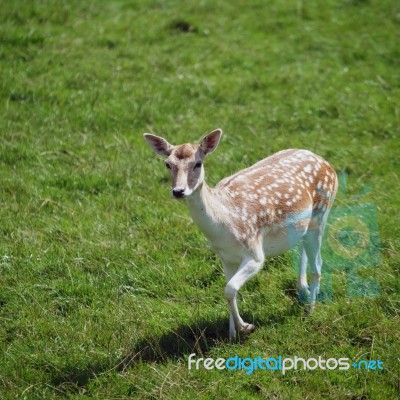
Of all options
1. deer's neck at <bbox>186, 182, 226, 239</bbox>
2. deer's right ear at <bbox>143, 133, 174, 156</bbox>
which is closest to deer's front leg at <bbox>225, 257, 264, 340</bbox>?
deer's neck at <bbox>186, 182, 226, 239</bbox>

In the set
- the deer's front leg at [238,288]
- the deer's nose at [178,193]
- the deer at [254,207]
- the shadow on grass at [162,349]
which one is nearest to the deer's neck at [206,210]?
the deer at [254,207]

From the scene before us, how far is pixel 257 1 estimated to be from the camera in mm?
13273

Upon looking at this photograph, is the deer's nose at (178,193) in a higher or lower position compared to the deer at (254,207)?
higher

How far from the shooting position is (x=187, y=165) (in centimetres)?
589

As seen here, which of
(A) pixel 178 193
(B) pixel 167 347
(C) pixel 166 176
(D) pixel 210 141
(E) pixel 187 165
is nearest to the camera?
(A) pixel 178 193

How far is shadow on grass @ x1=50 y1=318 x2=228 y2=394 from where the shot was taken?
562 centimetres

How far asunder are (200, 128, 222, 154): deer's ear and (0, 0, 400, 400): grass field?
139cm

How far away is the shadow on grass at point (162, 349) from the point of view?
18.4ft

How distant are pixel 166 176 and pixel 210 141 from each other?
2664 mm

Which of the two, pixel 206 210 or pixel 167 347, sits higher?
pixel 206 210

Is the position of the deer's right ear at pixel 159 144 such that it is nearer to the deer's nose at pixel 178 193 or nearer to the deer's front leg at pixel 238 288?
the deer's nose at pixel 178 193

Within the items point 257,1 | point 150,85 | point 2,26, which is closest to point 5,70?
point 2,26

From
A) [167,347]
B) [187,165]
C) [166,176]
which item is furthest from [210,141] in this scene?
[166,176]

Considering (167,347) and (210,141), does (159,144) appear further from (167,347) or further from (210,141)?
(167,347)
